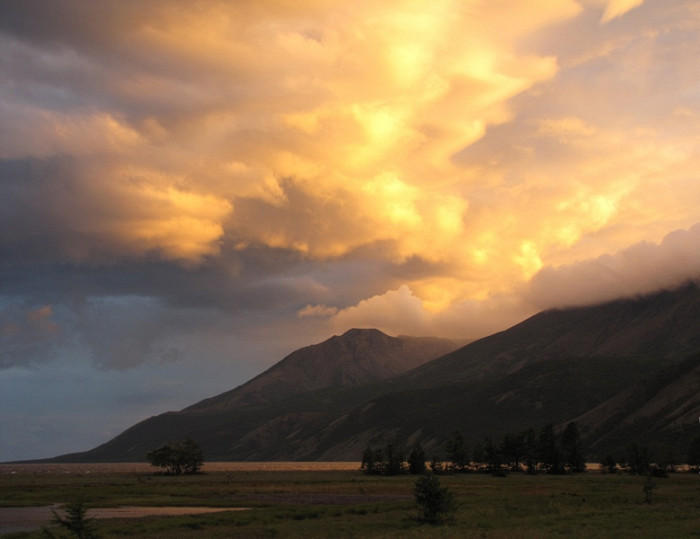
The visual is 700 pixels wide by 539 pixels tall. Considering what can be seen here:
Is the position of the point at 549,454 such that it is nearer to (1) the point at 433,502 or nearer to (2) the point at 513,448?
(2) the point at 513,448

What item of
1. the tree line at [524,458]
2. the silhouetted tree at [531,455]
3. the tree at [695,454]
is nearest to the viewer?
the tree at [695,454]

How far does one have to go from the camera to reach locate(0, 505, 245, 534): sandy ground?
78725mm

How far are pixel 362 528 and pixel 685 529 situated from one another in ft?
85.9

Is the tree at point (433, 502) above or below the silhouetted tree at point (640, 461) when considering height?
above

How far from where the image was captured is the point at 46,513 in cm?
9444

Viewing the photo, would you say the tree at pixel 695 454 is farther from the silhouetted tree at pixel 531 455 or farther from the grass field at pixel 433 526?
the grass field at pixel 433 526

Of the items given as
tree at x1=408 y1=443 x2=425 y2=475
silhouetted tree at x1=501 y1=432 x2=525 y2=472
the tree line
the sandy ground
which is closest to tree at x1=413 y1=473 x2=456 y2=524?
the sandy ground

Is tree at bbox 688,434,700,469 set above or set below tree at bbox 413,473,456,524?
below

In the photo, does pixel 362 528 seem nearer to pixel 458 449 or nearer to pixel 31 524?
pixel 31 524

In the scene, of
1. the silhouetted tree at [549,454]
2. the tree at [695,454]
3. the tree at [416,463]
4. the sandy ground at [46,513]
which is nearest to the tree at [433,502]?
the sandy ground at [46,513]

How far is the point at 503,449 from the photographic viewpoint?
194125 mm

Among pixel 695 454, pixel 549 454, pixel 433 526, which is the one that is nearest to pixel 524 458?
pixel 549 454

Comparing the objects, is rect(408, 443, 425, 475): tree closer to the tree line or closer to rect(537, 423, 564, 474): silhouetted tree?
the tree line

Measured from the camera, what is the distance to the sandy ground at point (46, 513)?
78.7m
